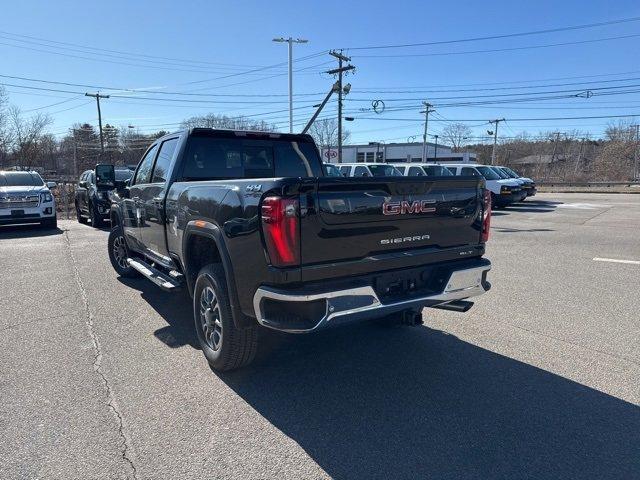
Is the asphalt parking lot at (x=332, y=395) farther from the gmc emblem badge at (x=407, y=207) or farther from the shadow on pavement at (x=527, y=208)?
the shadow on pavement at (x=527, y=208)

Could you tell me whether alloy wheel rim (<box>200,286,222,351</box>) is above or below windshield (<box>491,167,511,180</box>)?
below

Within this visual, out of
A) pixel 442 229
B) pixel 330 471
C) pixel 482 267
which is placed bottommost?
pixel 330 471

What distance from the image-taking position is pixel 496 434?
289 cm

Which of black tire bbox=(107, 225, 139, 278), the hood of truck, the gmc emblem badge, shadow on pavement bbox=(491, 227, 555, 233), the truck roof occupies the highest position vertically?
the truck roof

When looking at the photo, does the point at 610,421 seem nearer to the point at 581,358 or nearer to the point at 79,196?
the point at 581,358

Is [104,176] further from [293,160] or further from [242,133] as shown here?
[293,160]

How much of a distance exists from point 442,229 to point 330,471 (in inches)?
78.4

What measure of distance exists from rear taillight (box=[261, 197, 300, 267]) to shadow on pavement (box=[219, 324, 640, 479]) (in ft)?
3.69

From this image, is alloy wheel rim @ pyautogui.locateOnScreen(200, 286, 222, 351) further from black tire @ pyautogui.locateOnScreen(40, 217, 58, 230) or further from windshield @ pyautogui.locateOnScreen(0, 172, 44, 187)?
windshield @ pyautogui.locateOnScreen(0, 172, 44, 187)

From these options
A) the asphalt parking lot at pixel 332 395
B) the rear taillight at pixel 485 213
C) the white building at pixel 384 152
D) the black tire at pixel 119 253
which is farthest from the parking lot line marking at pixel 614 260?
the white building at pixel 384 152

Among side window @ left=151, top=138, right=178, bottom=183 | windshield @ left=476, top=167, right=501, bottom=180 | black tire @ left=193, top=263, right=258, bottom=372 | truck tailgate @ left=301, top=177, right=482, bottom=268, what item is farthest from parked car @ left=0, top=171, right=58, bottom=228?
windshield @ left=476, top=167, right=501, bottom=180


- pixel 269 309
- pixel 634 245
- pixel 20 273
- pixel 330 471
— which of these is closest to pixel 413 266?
pixel 269 309

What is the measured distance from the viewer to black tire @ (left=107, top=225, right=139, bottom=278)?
6980 mm

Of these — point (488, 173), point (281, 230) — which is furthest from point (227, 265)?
point (488, 173)
